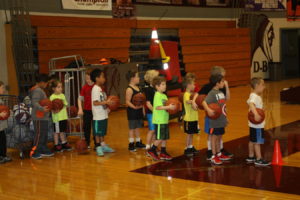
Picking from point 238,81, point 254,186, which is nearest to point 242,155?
point 254,186

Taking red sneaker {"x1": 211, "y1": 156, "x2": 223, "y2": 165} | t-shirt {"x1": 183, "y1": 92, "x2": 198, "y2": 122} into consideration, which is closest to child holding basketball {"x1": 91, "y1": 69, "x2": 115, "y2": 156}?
t-shirt {"x1": 183, "y1": 92, "x2": 198, "y2": 122}

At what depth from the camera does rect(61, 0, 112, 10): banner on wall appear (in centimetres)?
1273

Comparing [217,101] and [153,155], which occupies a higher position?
[217,101]

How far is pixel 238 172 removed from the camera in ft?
18.7

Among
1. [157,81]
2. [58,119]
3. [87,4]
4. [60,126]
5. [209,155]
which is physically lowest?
[209,155]

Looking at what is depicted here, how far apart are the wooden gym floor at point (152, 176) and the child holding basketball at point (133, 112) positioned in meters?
0.24

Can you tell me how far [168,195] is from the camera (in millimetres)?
4910

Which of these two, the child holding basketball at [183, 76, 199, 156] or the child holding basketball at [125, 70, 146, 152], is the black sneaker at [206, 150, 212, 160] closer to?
the child holding basketball at [183, 76, 199, 156]

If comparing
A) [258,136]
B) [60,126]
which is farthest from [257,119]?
[60,126]

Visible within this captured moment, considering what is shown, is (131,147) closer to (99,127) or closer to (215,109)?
(99,127)

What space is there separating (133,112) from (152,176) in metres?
1.68

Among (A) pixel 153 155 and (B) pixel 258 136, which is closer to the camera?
(B) pixel 258 136

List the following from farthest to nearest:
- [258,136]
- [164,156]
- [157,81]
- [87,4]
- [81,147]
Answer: [87,4]
[81,147]
[164,156]
[157,81]
[258,136]

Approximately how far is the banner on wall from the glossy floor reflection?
7.30 metres
